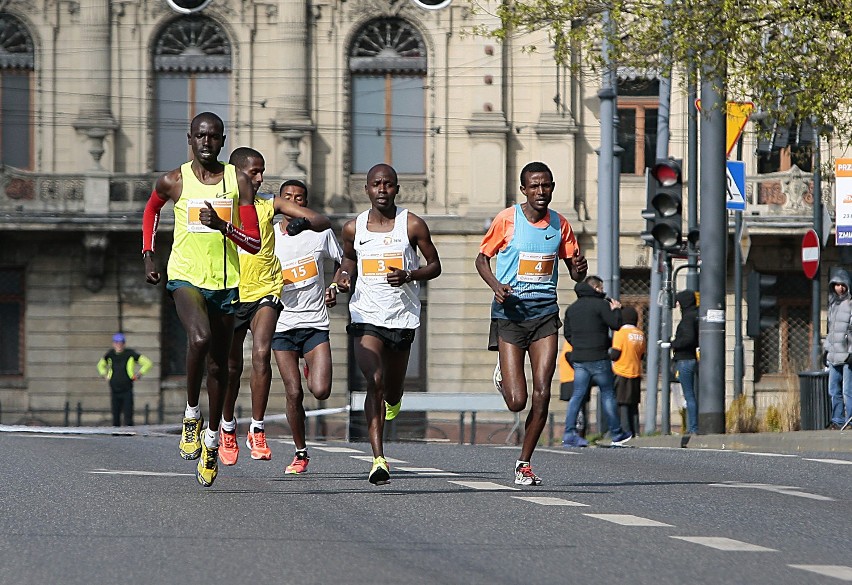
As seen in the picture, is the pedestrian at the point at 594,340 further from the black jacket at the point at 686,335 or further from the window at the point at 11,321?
the window at the point at 11,321

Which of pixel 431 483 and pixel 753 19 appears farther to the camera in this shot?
pixel 753 19

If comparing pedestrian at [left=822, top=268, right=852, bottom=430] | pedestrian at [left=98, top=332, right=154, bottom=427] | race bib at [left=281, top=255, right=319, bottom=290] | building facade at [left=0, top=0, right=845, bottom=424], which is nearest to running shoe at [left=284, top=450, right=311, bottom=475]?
race bib at [left=281, top=255, right=319, bottom=290]

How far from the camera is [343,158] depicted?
38.0 metres

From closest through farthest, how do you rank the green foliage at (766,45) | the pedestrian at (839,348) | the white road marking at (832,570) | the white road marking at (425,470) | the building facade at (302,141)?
the white road marking at (832,570) < the white road marking at (425,470) < the green foliage at (766,45) < the pedestrian at (839,348) < the building facade at (302,141)

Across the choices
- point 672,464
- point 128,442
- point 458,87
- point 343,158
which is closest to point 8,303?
point 343,158

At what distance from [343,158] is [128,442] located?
19.4 metres

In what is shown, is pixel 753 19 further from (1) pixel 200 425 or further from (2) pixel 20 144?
(2) pixel 20 144

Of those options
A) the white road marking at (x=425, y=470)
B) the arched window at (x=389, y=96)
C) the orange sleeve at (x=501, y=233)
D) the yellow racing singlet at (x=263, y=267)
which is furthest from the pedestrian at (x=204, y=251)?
the arched window at (x=389, y=96)

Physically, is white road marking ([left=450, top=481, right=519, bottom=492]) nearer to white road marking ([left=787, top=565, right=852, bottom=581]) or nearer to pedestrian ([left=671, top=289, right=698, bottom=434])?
white road marking ([left=787, top=565, right=852, bottom=581])

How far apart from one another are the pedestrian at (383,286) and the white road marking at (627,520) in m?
2.12

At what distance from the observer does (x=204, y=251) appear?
11.2 m

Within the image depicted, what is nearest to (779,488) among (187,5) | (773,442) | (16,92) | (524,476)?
(524,476)

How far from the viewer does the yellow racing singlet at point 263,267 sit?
1210cm

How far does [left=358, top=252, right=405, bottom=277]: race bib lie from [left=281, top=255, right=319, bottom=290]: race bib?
162 centimetres
